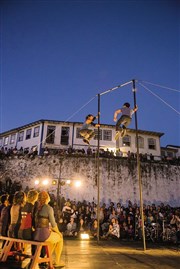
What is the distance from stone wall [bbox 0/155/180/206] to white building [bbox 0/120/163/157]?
601 cm

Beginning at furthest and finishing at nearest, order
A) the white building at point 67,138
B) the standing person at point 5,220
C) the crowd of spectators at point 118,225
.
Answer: the white building at point 67,138 → the crowd of spectators at point 118,225 → the standing person at point 5,220

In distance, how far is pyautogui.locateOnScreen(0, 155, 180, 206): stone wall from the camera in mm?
18828

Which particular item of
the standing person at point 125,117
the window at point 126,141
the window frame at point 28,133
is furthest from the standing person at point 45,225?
the window frame at point 28,133

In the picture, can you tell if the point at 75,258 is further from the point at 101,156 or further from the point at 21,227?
the point at 101,156

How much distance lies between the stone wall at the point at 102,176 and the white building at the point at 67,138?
6.01 metres

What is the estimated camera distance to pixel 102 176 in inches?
765

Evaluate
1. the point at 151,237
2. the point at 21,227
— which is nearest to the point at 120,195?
the point at 151,237

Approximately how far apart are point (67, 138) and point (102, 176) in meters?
9.19

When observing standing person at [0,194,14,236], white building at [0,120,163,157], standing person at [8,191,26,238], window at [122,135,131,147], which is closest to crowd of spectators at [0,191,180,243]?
standing person at [0,194,14,236]

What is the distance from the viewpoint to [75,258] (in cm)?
550

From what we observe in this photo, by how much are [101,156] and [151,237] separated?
979 centimetres

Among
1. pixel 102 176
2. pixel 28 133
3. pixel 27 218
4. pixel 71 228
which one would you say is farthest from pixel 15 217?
pixel 28 133

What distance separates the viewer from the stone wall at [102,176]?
741 inches

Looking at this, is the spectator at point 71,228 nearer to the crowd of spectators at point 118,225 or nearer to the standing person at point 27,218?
the crowd of spectators at point 118,225
